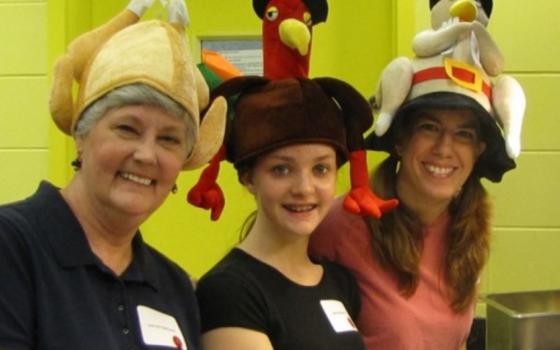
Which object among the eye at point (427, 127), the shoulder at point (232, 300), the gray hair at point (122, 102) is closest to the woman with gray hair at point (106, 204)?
the gray hair at point (122, 102)

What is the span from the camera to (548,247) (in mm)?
2109

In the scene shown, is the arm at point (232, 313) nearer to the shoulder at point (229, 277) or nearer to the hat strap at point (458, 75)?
the shoulder at point (229, 277)

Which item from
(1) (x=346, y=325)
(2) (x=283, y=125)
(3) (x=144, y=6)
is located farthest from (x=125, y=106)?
(1) (x=346, y=325)

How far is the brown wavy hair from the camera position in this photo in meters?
1.58

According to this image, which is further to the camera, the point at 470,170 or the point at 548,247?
the point at 548,247

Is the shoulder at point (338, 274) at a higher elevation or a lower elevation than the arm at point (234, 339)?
higher

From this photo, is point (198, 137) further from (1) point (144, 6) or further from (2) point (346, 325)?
(2) point (346, 325)

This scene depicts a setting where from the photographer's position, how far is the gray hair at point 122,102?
1045 millimetres

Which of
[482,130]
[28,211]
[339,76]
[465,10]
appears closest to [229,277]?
[28,211]

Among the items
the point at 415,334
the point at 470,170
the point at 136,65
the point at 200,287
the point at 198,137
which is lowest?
the point at 415,334

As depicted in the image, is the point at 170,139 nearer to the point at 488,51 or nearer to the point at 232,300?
the point at 232,300

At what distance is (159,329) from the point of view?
1.10 meters

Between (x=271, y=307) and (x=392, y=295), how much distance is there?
0.37m

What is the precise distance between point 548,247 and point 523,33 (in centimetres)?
62
